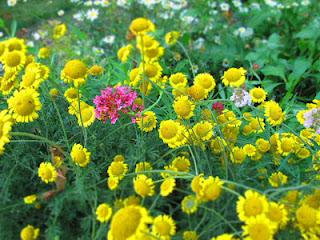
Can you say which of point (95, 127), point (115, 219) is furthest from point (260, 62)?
point (115, 219)

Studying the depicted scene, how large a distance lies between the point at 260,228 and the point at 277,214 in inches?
2.3

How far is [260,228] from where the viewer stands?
2.96ft

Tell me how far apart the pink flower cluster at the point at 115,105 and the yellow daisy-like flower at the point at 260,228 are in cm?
60

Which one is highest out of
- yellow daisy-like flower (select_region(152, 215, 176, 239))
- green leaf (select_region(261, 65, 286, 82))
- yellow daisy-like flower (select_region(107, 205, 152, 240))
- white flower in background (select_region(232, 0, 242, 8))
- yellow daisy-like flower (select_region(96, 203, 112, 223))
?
yellow daisy-like flower (select_region(107, 205, 152, 240))

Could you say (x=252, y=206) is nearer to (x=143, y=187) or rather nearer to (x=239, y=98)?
(x=143, y=187)

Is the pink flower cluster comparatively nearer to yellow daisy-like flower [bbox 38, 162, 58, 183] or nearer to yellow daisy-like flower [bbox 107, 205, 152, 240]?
yellow daisy-like flower [bbox 38, 162, 58, 183]

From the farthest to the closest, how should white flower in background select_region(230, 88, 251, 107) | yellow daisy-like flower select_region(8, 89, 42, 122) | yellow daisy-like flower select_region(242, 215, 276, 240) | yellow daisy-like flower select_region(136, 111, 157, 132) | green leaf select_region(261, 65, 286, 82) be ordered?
green leaf select_region(261, 65, 286, 82) < white flower in background select_region(230, 88, 251, 107) < yellow daisy-like flower select_region(136, 111, 157, 132) < yellow daisy-like flower select_region(8, 89, 42, 122) < yellow daisy-like flower select_region(242, 215, 276, 240)

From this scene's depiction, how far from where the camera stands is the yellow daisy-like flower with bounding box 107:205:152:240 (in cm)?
90

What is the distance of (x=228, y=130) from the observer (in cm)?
141

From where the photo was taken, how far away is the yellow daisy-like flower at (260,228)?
2.93ft

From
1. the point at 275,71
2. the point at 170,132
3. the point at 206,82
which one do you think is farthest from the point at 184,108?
the point at 275,71

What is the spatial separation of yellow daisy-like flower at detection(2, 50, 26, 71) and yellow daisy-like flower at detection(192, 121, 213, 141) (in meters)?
0.58

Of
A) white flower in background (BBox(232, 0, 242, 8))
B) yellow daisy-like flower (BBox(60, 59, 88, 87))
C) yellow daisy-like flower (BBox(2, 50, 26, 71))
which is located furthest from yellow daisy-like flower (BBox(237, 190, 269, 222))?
white flower in background (BBox(232, 0, 242, 8))

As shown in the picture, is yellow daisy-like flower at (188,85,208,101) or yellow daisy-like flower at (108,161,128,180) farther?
yellow daisy-like flower at (188,85,208,101)
